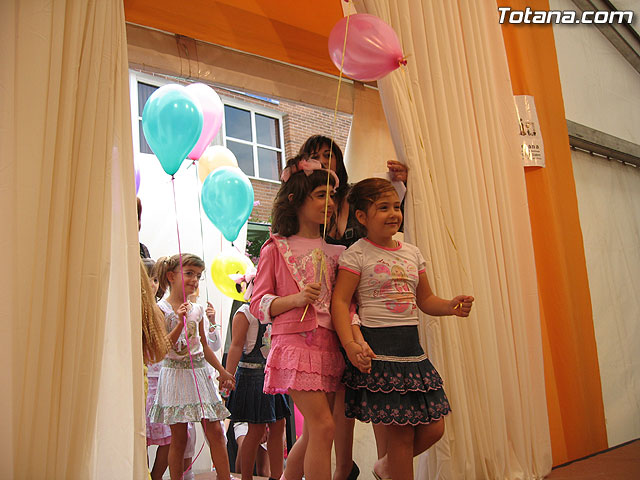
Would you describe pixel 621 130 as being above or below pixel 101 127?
above

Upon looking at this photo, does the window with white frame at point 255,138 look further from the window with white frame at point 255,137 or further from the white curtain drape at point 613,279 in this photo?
the white curtain drape at point 613,279

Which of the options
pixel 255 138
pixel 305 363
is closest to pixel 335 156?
pixel 305 363

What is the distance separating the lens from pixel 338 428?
2012mm

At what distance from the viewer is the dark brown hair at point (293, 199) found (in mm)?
1957

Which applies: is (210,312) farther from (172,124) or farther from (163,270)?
(172,124)

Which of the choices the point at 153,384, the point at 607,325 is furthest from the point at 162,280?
the point at 607,325

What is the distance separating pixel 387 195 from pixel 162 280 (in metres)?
1.68

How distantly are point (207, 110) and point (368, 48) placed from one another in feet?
5.09

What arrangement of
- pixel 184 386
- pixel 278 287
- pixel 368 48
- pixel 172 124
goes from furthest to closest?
pixel 184 386, pixel 172 124, pixel 368 48, pixel 278 287

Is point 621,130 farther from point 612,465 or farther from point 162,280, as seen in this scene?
point 162,280

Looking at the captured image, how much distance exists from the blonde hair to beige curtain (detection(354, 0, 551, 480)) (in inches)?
39.7

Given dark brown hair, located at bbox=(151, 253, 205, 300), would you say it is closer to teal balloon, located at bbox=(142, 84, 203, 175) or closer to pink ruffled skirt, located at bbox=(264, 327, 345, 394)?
teal balloon, located at bbox=(142, 84, 203, 175)

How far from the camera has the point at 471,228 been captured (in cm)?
243

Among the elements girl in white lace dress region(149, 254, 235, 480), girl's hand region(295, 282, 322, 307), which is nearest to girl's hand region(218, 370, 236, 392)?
girl in white lace dress region(149, 254, 235, 480)
